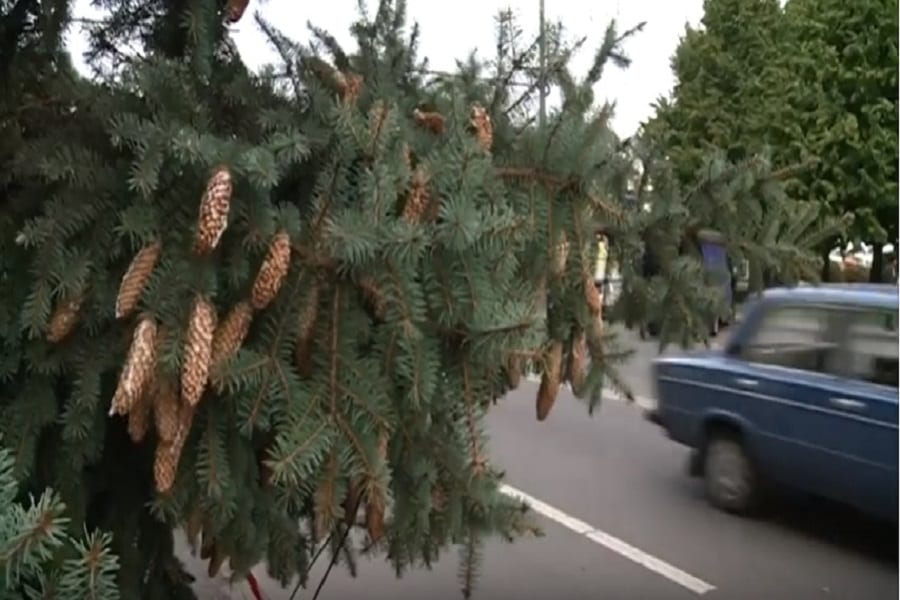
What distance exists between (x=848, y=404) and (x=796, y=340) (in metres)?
0.62

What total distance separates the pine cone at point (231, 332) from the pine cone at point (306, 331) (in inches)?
3.0

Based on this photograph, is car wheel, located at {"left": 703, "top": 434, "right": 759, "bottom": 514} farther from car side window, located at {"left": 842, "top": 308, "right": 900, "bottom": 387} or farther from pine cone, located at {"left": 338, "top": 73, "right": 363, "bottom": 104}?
pine cone, located at {"left": 338, "top": 73, "right": 363, "bottom": 104}

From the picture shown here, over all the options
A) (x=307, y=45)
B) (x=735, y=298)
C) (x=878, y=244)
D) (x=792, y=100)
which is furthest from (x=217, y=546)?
(x=792, y=100)

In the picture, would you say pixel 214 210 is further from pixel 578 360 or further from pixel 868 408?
pixel 868 408

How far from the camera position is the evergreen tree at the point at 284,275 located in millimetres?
1520

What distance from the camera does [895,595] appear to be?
205 inches

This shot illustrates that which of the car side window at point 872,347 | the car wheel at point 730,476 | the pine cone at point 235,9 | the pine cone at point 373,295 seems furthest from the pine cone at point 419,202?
the car wheel at point 730,476

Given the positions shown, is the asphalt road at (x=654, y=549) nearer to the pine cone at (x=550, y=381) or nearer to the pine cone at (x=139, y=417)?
the pine cone at (x=550, y=381)

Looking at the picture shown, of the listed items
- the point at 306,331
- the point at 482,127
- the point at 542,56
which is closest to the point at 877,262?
the point at 542,56

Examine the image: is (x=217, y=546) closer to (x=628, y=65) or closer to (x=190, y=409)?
(x=190, y=409)

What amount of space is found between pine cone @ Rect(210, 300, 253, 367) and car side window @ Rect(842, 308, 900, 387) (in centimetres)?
450

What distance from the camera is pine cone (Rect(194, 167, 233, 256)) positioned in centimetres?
143

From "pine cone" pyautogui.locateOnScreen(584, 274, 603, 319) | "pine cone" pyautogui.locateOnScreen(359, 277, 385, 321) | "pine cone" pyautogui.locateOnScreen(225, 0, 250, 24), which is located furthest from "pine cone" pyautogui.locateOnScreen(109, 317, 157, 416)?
"pine cone" pyautogui.locateOnScreen(584, 274, 603, 319)

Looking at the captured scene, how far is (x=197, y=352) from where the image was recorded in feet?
4.78
